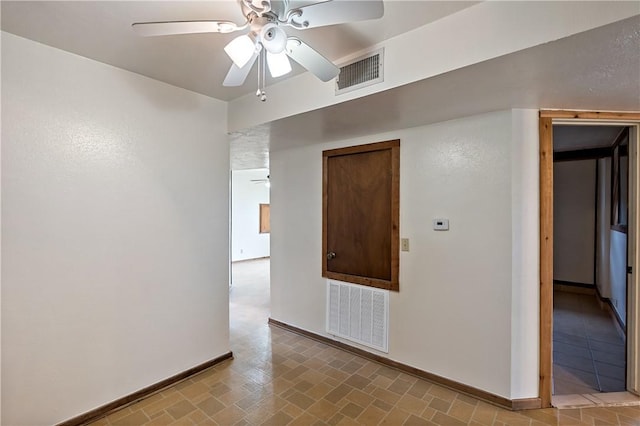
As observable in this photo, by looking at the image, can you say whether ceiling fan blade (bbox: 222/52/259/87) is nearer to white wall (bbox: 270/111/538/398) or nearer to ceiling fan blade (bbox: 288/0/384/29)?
ceiling fan blade (bbox: 288/0/384/29)

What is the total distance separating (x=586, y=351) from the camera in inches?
122

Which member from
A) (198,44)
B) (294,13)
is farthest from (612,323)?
(198,44)

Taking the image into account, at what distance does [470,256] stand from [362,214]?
41.4 inches

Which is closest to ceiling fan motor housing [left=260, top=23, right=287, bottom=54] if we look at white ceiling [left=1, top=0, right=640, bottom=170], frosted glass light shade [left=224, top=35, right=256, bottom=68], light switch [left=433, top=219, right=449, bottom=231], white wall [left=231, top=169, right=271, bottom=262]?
frosted glass light shade [left=224, top=35, right=256, bottom=68]

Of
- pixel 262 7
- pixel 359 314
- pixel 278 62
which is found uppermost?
pixel 262 7

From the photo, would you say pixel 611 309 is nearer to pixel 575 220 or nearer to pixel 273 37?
pixel 575 220

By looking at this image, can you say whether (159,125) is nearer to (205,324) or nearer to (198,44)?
(198,44)

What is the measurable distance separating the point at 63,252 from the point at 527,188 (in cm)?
316

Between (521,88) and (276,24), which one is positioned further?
(521,88)

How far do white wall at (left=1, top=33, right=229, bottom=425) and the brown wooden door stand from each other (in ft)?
3.79

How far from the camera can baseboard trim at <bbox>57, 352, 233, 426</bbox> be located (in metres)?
2.07

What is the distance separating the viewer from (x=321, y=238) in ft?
11.2

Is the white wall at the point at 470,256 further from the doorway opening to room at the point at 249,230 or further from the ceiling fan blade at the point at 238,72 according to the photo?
the doorway opening to room at the point at 249,230

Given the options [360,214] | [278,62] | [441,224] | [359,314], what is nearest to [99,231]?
[278,62]
